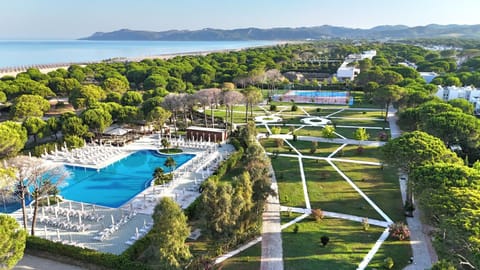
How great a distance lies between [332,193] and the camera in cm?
2533

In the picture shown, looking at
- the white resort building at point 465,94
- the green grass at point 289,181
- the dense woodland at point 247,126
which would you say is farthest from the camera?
the white resort building at point 465,94

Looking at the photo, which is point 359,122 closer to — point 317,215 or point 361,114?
point 361,114

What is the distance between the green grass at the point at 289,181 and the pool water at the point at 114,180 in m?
9.16

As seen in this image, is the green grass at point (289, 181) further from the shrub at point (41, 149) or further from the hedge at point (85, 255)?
the shrub at point (41, 149)

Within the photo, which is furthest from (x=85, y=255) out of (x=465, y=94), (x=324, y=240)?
(x=465, y=94)

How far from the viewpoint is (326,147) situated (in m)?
35.9

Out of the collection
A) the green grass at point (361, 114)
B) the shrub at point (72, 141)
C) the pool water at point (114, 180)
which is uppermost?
the shrub at point (72, 141)

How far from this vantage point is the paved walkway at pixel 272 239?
674 inches

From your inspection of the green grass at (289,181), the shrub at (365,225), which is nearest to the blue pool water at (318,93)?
the green grass at (289,181)

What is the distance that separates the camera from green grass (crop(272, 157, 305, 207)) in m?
24.3

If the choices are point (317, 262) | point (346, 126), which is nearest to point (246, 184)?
point (317, 262)

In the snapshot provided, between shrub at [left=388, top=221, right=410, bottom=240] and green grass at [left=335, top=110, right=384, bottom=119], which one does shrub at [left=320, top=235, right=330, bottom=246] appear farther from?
green grass at [left=335, top=110, right=384, bottom=119]

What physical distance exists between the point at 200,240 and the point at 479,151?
26.1 metres

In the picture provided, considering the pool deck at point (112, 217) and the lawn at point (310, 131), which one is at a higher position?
the lawn at point (310, 131)
